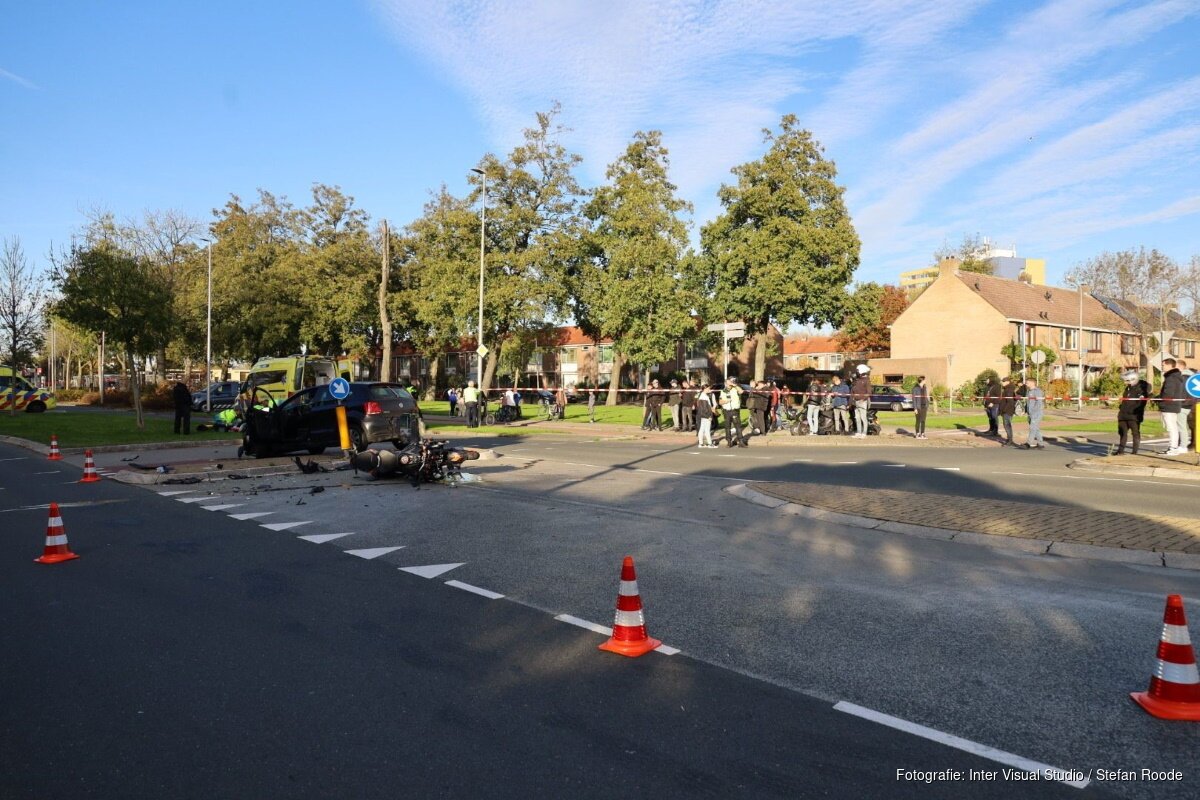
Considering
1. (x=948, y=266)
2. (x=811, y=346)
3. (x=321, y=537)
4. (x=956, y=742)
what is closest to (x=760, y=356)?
(x=948, y=266)

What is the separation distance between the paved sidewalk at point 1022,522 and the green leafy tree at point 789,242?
33.5 m

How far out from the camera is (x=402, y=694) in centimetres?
429

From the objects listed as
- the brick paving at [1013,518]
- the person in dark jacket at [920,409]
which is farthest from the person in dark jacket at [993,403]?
the brick paving at [1013,518]

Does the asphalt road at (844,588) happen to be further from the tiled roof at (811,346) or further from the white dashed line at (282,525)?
the tiled roof at (811,346)

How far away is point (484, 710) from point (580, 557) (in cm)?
357

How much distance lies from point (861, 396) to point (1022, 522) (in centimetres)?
1355

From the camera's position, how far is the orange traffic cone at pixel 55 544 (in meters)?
7.65

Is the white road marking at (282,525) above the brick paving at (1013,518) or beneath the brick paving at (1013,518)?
beneath

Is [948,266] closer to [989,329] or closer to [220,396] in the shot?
[989,329]

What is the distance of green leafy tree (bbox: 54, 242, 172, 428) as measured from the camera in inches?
1029

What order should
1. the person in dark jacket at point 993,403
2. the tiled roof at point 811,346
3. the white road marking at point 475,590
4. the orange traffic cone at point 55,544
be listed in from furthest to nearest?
the tiled roof at point 811,346, the person in dark jacket at point 993,403, the orange traffic cone at point 55,544, the white road marking at point 475,590

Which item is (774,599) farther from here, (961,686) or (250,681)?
(250,681)

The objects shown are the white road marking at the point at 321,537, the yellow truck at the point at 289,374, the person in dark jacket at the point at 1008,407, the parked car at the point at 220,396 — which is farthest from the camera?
the parked car at the point at 220,396

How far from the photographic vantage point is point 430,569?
7.15 m
